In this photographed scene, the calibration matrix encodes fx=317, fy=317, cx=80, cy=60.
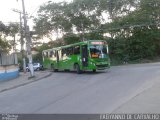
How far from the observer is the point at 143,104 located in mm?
11078

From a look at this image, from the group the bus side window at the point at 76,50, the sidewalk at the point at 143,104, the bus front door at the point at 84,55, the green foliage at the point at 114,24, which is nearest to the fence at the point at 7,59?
the bus side window at the point at 76,50

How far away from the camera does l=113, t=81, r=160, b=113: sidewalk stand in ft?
33.1

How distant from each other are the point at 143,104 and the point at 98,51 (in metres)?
17.4

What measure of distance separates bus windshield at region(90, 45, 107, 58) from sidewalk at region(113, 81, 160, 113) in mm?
14597

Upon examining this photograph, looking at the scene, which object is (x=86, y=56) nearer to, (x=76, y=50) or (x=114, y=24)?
(x=76, y=50)

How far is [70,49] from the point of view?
32.3m

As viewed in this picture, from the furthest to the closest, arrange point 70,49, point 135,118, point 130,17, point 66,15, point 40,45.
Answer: point 40,45, point 66,15, point 130,17, point 70,49, point 135,118

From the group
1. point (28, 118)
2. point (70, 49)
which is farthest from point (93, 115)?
point (70, 49)

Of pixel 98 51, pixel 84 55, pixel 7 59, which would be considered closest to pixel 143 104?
pixel 98 51

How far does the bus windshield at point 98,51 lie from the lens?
28141 mm

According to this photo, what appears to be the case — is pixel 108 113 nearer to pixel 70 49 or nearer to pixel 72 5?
pixel 70 49

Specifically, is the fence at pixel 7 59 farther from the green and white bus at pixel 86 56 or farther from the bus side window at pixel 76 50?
the bus side window at pixel 76 50

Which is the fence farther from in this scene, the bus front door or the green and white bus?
the bus front door

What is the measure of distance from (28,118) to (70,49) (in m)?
21.9
